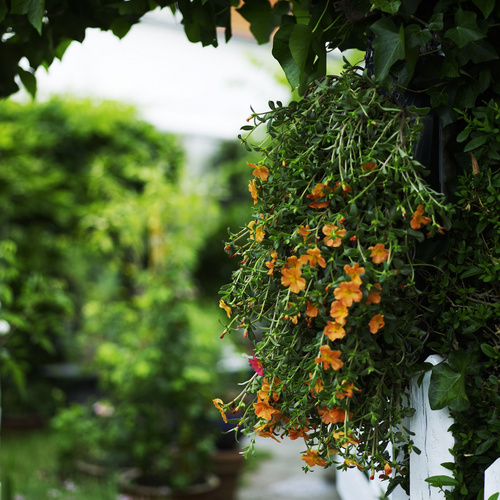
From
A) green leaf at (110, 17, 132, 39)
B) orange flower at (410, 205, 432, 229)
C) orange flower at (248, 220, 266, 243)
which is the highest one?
green leaf at (110, 17, 132, 39)

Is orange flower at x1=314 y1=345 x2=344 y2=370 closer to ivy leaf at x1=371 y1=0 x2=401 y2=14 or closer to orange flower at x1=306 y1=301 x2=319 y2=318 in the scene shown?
orange flower at x1=306 y1=301 x2=319 y2=318

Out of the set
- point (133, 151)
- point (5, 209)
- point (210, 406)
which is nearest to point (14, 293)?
point (5, 209)

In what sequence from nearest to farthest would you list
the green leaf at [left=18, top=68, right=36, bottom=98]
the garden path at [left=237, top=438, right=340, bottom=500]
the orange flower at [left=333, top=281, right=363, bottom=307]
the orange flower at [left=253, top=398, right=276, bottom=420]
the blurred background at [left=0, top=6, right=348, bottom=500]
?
the orange flower at [left=333, top=281, right=363, bottom=307], the orange flower at [left=253, top=398, right=276, bottom=420], the green leaf at [left=18, top=68, right=36, bottom=98], the blurred background at [left=0, top=6, right=348, bottom=500], the garden path at [left=237, top=438, right=340, bottom=500]

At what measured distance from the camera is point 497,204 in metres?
0.78

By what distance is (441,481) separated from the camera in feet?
2.65

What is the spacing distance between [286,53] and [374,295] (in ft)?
1.38

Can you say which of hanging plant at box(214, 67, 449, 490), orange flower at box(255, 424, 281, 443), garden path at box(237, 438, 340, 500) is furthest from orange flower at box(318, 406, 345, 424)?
garden path at box(237, 438, 340, 500)

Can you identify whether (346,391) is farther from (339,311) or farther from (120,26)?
(120,26)

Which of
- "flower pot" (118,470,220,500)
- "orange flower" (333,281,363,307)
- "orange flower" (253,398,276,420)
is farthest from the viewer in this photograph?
"flower pot" (118,470,220,500)

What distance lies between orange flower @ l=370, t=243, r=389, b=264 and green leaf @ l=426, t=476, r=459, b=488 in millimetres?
325

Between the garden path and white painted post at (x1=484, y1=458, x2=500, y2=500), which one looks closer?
white painted post at (x1=484, y1=458, x2=500, y2=500)

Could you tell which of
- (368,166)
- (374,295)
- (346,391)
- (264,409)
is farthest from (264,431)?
(368,166)

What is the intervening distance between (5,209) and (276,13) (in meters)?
3.58

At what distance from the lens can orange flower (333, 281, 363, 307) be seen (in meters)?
0.71
